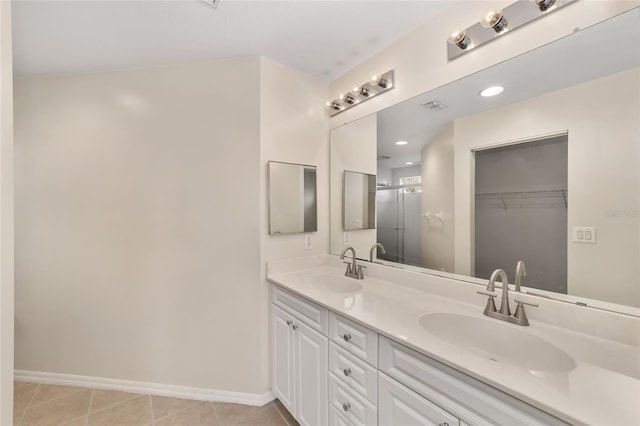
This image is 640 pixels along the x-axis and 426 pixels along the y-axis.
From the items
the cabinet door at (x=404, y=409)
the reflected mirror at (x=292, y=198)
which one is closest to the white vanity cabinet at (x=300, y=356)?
the cabinet door at (x=404, y=409)

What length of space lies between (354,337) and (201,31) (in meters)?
1.99

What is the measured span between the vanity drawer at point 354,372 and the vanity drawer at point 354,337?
0.10ft

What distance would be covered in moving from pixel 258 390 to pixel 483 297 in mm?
1639

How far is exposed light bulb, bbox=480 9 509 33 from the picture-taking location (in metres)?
1.14

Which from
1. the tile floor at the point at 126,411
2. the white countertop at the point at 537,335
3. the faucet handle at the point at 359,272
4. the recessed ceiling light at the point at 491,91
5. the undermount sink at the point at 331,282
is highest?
the recessed ceiling light at the point at 491,91

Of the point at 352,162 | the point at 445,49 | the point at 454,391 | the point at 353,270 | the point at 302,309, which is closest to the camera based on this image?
the point at 454,391

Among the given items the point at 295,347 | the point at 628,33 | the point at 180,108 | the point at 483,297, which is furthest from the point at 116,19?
the point at 483,297

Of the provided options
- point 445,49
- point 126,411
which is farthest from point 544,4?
point 126,411

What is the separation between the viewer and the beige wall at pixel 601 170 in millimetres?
898

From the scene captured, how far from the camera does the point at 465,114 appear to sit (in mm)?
1346

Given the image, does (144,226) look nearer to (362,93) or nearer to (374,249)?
(374,249)

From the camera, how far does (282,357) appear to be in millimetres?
1707

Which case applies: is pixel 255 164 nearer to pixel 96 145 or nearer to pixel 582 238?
pixel 96 145

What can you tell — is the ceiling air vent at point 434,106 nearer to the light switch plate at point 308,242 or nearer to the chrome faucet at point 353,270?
the chrome faucet at point 353,270
